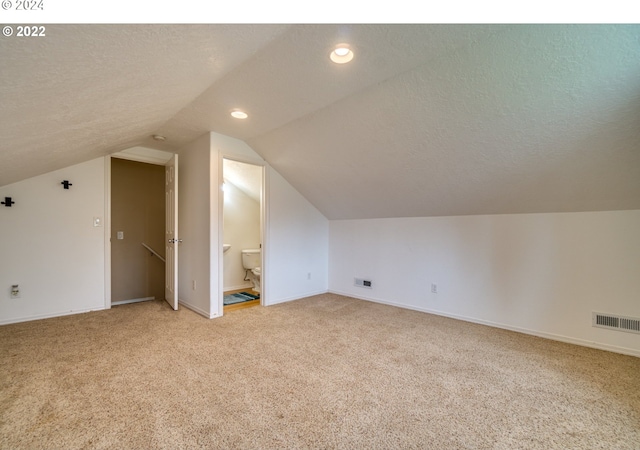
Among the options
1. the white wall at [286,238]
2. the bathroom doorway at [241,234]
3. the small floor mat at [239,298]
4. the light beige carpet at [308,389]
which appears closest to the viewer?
the light beige carpet at [308,389]

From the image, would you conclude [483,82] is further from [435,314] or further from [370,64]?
[435,314]

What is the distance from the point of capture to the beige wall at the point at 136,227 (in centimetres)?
429

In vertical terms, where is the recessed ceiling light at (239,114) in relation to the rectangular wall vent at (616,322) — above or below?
above

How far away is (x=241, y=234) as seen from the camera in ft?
17.6

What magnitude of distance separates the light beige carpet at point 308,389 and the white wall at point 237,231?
215cm

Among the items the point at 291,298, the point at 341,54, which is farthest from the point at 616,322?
the point at 291,298

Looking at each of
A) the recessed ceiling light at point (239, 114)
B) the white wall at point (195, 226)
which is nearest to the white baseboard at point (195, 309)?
the white wall at point (195, 226)

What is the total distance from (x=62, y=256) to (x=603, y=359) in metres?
5.62

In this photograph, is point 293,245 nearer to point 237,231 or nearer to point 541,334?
point 237,231

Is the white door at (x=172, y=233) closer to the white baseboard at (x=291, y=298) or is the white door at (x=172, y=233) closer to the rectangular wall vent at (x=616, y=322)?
the white baseboard at (x=291, y=298)

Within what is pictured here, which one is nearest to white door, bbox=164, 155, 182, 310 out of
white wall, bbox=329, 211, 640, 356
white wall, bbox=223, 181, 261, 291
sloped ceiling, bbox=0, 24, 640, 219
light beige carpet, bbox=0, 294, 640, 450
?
sloped ceiling, bbox=0, 24, 640, 219

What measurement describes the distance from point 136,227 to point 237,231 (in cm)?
161

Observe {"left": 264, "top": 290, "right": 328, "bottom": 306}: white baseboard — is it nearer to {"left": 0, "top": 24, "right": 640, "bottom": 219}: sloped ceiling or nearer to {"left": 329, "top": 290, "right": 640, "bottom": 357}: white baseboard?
{"left": 329, "top": 290, "right": 640, "bottom": 357}: white baseboard

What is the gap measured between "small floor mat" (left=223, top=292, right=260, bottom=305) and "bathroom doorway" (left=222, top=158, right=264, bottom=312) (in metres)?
0.03
